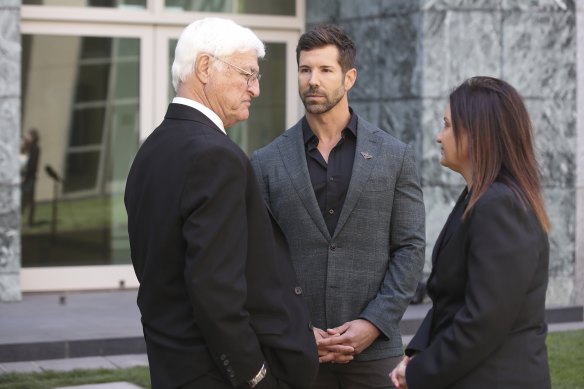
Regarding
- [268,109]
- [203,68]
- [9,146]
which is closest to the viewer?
[203,68]

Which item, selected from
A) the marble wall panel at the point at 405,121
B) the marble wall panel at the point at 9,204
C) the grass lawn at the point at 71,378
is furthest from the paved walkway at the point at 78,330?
the marble wall panel at the point at 405,121

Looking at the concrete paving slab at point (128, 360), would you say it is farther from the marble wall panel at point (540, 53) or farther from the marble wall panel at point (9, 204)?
the marble wall panel at point (540, 53)

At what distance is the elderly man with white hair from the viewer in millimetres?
3270

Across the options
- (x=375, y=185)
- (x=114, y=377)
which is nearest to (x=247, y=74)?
(x=375, y=185)

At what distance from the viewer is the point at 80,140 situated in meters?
11.2

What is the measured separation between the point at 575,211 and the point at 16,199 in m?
5.22

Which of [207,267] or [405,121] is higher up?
[405,121]

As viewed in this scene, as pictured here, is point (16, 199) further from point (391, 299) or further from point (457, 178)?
point (391, 299)

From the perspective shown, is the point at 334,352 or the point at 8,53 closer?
the point at 334,352

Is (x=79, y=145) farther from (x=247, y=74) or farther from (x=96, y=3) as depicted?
(x=247, y=74)

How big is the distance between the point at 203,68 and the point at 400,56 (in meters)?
7.26

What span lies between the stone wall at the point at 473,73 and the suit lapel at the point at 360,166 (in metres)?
5.90

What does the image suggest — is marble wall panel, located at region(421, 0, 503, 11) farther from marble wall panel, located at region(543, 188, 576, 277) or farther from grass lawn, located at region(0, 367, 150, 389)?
grass lawn, located at region(0, 367, 150, 389)

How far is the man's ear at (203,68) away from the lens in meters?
3.50
